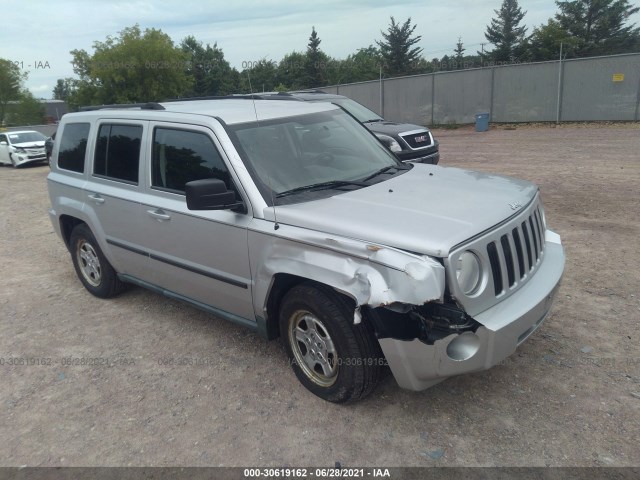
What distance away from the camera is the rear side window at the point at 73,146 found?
521 cm

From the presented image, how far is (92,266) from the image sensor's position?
5.50 metres

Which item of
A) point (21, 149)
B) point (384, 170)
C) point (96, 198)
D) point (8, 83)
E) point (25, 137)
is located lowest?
point (21, 149)

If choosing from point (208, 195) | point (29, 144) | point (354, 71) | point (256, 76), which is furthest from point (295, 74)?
point (208, 195)

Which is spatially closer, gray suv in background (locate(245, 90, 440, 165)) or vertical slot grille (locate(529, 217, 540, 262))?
vertical slot grille (locate(529, 217, 540, 262))

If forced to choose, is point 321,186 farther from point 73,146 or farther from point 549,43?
point 549,43

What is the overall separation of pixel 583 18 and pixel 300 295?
184ft

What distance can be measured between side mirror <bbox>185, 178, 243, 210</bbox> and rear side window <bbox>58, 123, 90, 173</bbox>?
2.40m

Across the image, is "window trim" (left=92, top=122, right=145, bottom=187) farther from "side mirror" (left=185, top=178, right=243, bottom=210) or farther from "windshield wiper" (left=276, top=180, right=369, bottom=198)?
"windshield wiper" (left=276, top=180, right=369, bottom=198)

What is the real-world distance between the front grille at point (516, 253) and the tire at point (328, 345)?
0.81m

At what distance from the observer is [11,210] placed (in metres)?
11.2

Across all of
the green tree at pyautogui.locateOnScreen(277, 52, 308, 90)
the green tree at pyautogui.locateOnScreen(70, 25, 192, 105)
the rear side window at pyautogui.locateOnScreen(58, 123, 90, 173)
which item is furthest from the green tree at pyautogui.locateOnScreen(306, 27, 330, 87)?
the rear side window at pyautogui.locateOnScreen(58, 123, 90, 173)

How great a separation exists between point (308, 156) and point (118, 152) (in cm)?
187

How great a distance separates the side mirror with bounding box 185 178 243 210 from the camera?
11.0ft

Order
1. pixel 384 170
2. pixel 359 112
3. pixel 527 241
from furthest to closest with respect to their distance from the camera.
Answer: pixel 359 112 < pixel 384 170 < pixel 527 241
